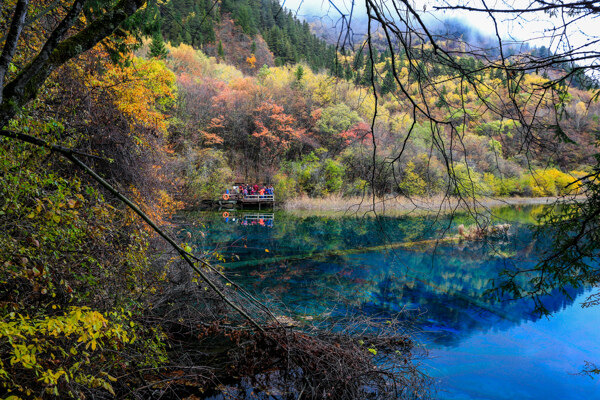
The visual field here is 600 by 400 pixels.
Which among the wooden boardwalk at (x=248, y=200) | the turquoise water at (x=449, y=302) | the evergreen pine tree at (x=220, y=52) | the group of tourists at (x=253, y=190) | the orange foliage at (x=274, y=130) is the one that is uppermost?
the evergreen pine tree at (x=220, y=52)

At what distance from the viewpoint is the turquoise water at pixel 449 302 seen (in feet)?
17.6

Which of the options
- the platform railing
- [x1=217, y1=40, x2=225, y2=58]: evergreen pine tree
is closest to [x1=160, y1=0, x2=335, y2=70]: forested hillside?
[x1=217, y1=40, x2=225, y2=58]: evergreen pine tree

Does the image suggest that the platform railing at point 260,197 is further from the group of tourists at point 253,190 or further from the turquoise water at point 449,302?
the turquoise water at point 449,302

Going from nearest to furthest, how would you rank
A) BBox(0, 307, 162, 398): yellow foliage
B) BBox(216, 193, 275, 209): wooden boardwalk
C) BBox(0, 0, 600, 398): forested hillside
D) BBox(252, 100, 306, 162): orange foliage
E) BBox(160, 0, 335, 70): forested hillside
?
BBox(0, 0, 600, 398): forested hillside < BBox(0, 307, 162, 398): yellow foliage < BBox(216, 193, 275, 209): wooden boardwalk < BBox(252, 100, 306, 162): orange foliage < BBox(160, 0, 335, 70): forested hillside

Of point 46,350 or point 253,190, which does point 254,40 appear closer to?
point 253,190

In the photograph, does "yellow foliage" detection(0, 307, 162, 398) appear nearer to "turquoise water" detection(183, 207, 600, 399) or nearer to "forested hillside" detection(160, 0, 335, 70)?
"turquoise water" detection(183, 207, 600, 399)

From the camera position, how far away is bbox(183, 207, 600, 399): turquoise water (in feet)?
17.6

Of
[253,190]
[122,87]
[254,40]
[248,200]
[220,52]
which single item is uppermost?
[254,40]

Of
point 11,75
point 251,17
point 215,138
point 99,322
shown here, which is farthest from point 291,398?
point 251,17

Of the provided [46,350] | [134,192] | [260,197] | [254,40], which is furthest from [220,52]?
[46,350]

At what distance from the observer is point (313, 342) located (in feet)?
13.6

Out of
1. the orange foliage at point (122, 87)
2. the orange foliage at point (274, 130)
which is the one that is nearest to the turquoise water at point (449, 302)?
the orange foliage at point (122, 87)

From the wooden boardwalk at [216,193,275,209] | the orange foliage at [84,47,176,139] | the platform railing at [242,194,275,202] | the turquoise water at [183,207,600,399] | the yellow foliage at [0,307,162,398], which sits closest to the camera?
the yellow foliage at [0,307,162,398]

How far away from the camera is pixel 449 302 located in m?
8.27
